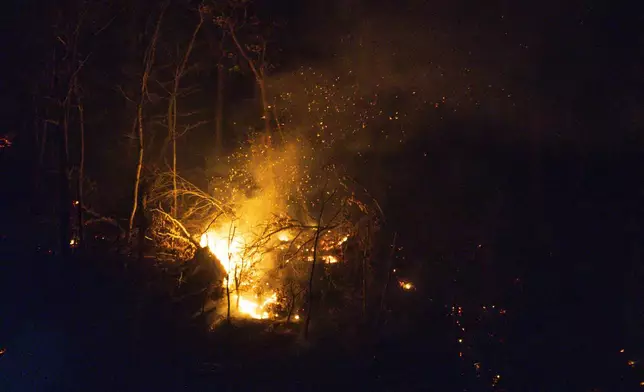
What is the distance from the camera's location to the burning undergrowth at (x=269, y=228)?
6.64 m

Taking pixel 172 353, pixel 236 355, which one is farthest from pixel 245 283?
pixel 172 353

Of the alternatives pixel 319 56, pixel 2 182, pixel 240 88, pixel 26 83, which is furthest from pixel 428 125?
pixel 2 182

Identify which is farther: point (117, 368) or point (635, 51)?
point (635, 51)

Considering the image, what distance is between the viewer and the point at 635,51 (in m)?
7.45

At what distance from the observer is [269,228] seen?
678cm

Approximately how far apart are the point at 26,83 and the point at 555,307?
1072 cm

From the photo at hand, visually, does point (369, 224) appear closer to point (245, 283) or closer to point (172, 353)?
point (245, 283)

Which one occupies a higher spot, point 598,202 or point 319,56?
point 319,56

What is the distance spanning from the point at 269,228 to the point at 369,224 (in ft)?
4.07

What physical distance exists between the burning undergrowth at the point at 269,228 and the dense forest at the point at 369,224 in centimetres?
4

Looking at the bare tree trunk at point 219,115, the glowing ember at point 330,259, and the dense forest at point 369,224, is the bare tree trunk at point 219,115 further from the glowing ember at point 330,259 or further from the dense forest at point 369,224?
the glowing ember at point 330,259

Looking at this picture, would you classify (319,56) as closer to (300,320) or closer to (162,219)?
(162,219)

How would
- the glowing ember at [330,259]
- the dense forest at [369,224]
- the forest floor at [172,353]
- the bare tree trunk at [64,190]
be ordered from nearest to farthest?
the forest floor at [172,353], the dense forest at [369,224], the glowing ember at [330,259], the bare tree trunk at [64,190]

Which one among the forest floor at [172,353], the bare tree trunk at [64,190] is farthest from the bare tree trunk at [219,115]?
the forest floor at [172,353]
